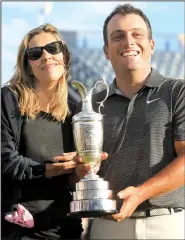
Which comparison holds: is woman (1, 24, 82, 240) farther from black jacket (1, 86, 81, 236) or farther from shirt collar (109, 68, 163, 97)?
shirt collar (109, 68, 163, 97)

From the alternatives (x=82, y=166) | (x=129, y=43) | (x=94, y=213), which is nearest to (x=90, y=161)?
(x=82, y=166)

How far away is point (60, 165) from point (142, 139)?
0.41 meters

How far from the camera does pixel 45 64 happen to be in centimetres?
330

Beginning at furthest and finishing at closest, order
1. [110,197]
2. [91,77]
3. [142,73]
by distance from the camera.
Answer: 1. [91,77]
2. [142,73]
3. [110,197]

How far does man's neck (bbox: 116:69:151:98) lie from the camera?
10.7 feet

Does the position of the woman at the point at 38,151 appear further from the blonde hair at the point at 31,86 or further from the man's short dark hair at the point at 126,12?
the man's short dark hair at the point at 126,12

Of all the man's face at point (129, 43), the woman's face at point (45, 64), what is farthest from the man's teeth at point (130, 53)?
the woman's face at point (45, 64)

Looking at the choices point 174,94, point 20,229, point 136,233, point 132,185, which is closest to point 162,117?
point 174,94

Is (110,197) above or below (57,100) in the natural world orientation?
below

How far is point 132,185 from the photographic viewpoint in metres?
3.09

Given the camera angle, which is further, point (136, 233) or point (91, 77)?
point (91, 77)

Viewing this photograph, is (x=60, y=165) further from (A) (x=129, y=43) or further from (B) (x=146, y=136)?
(A) (x=129, y=43)

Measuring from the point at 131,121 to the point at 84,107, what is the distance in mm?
238

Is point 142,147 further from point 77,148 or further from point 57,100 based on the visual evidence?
point 57,100
